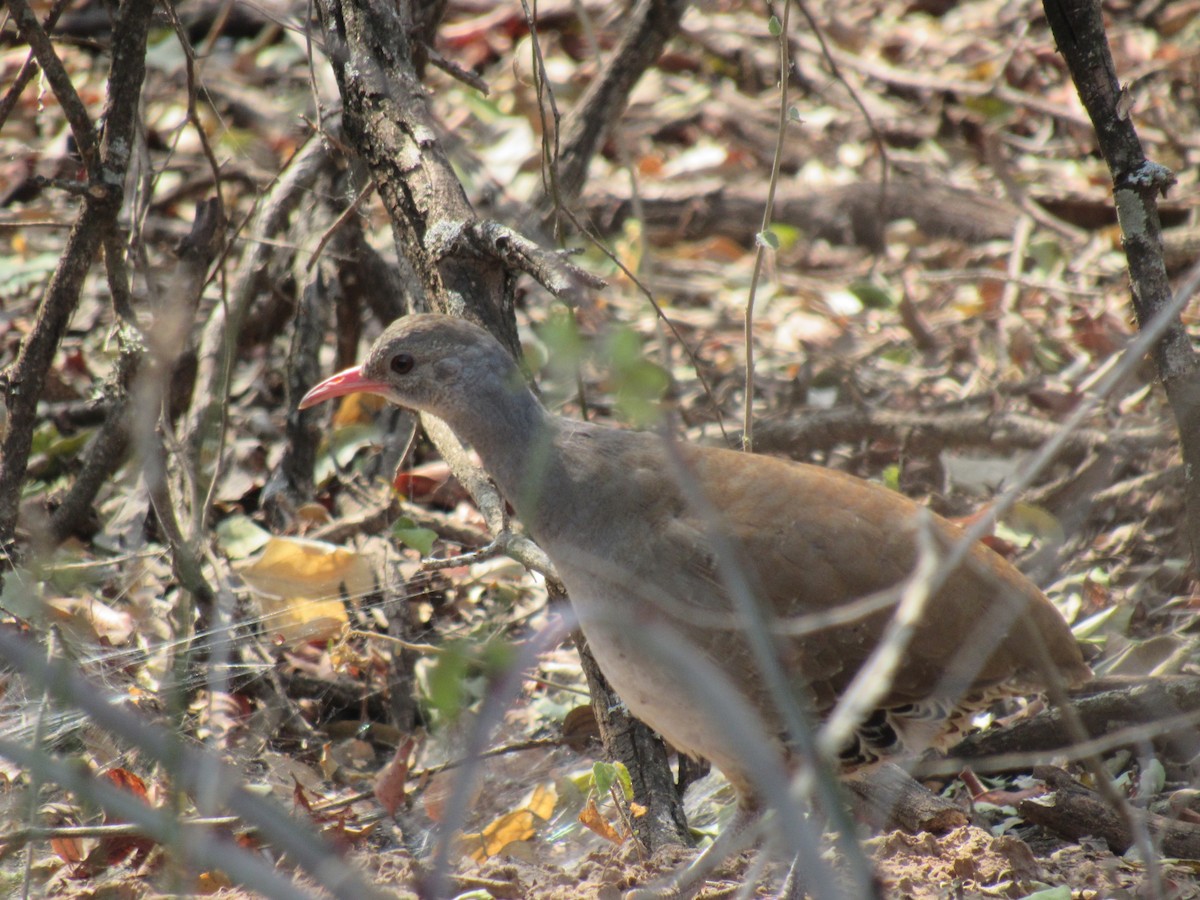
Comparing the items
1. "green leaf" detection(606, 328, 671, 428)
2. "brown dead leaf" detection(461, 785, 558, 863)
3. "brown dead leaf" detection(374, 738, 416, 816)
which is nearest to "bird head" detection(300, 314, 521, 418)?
"brown dead leaf" detection(374, 738, 416, 816)

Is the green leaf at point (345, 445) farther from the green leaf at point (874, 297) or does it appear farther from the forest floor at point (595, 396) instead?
the green leaf at point (874, 297)

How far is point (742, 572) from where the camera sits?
11.1 ft

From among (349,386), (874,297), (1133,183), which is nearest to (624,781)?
(349,386)

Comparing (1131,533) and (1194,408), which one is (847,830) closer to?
(1194,408)

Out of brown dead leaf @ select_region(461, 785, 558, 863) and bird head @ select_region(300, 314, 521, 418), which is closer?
bird head @ select_region(300, 314, 521, 418)

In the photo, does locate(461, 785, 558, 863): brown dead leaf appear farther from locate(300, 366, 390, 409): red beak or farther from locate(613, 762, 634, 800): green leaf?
locate(300, 366, 390, 409): red beak

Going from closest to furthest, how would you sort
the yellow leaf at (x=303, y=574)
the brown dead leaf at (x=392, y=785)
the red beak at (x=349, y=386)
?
1. the red beak at (x=349, y=386)
2. the brown dead leaf at (x=392, y=785)
3. the yellow leaf at (x=303, y=574)

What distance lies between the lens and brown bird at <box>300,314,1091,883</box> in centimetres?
346

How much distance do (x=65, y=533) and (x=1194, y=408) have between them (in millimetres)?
4194

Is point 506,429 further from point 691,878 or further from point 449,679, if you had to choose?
point 449,679

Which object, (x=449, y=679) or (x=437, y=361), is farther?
(x=437, y=361)

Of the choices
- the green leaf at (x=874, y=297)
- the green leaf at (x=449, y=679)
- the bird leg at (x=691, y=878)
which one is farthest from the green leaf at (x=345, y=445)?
the green leaf at (x=449, y=679)

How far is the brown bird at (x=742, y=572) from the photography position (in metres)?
3.46

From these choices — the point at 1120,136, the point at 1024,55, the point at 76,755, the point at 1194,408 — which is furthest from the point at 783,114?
the point at 1024,55
